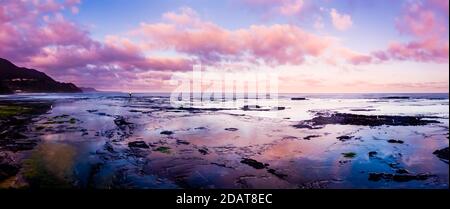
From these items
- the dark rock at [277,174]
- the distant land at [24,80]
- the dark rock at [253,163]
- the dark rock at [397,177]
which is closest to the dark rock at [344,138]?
the dark rock at [397,177]

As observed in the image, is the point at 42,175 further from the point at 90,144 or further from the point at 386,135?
the point at 386,135

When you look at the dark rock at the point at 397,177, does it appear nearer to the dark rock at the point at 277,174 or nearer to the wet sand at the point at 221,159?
the wet sand at the point at 221,159

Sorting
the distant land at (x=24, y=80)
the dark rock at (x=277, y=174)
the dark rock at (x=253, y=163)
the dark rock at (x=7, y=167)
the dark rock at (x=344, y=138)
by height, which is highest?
the distant land at (x=24, y=80)

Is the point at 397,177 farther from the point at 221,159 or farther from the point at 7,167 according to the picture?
the point at 7,167

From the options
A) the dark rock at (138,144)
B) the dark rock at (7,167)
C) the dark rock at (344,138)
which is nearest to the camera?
the dark rock at (7,167)

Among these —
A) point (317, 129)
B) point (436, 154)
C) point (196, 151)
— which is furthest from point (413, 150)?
point (196, 151)

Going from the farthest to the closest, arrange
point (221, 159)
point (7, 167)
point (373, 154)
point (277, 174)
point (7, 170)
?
1. point (373, 154)
2. point (221, 159)
3. point (7, 167)
4. point (277, 174)
5. point (7, 170)

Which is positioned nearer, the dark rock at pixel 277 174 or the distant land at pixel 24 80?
the dark rock at pixel 277 174

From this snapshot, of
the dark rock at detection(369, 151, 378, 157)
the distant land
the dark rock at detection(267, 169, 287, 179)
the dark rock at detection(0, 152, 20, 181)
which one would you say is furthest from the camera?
the distant land

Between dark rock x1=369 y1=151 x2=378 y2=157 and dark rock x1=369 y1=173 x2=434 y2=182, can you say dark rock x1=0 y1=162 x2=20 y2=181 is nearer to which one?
dark rock x1=369 y1=173 x2=434 y2=182

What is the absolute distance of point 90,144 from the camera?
13141 millimetres

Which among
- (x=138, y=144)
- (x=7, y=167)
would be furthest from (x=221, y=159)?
(x=7, y=167)

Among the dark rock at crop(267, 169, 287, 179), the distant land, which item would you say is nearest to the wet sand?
the dark rock at crop(267, 169, 287, 179)

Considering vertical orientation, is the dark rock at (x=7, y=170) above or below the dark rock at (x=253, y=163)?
above
